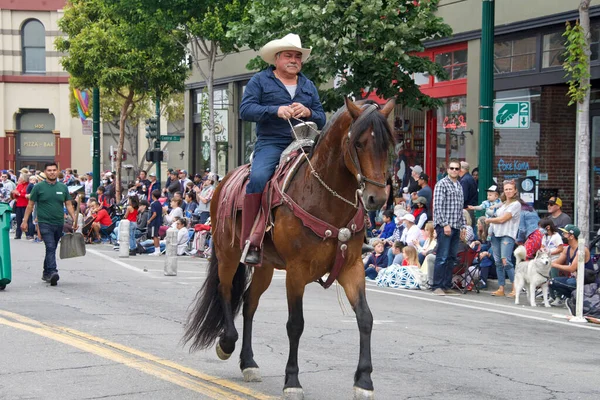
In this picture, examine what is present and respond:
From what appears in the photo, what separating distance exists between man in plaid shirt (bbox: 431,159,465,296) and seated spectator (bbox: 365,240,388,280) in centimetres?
219

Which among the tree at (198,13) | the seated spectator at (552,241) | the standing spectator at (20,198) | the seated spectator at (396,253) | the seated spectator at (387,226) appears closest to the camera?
the seated spectator at (552,241)

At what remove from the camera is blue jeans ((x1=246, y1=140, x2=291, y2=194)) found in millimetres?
7582

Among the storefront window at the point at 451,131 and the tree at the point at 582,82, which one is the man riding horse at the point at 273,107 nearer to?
the tree at the point at 582,82

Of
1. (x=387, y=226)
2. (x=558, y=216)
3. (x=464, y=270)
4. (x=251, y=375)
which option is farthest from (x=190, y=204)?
(x=251, y=375)

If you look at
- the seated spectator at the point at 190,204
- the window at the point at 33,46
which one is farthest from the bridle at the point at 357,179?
the window at the point at 33,46

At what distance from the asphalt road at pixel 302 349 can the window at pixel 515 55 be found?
286 inches

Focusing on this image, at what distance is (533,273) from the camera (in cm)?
1397

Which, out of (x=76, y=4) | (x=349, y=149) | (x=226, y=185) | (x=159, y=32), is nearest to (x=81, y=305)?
(x=226, y=185)

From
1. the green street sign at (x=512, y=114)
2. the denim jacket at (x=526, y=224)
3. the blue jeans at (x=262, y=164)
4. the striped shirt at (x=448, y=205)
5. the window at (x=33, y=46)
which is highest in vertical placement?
the window at (x=33, y=46)

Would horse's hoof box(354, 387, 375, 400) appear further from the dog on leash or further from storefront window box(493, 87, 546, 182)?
storefront window box(493, 87, 546, 182)

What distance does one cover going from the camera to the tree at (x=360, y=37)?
58.9 feet

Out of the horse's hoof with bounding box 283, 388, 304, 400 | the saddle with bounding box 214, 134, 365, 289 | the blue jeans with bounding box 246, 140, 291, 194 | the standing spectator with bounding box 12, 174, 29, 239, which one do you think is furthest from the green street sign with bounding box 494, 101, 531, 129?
the standing spectator with bounding box 12, 174, 29, 239

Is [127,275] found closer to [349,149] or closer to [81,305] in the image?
[81,305]

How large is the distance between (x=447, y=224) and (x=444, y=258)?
0.58 m
